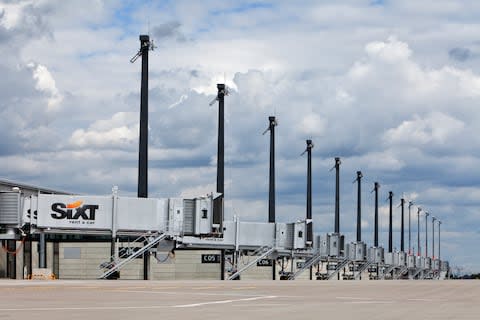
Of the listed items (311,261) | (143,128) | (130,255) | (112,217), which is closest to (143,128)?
(143,128)

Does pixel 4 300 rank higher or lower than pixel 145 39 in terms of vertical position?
lower

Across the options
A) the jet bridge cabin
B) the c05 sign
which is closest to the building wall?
the c05 sign

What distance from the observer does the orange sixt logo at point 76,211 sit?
92.9 meters

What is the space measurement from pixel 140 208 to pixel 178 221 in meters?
4.53

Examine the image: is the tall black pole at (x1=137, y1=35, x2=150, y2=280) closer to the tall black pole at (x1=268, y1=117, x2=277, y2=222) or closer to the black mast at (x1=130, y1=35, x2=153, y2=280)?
the black mast at (x1=130, y1=35, x2=153, y2=280)

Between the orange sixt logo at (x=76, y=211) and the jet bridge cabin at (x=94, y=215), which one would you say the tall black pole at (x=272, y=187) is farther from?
the orange sixt logo at (x=76, y=211)

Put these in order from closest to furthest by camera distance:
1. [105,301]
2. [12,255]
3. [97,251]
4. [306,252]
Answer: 1. [105,301]
2. [12,255]
3. [97,251]
4. [306,252]

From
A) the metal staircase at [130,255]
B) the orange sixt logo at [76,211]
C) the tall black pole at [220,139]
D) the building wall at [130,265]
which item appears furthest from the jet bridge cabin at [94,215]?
the tall black pole at [220,139]

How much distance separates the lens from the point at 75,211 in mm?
93250

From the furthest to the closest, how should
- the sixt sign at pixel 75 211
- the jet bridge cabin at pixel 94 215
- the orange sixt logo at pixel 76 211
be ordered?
the orange sixt logo at pixel 76 211 → the sixt sign at pixel 75 211 → the jet bridge cabin at pixel 94 215

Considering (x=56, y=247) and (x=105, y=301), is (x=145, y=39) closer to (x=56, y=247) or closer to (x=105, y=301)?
(x=56, y=247)

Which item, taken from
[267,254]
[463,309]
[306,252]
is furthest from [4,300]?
[306,252]

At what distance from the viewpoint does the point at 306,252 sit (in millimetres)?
143750

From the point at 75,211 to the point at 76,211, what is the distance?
9 centimetres
